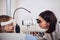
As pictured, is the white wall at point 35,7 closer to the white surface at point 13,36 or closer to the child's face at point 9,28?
the child's face at point 9,28

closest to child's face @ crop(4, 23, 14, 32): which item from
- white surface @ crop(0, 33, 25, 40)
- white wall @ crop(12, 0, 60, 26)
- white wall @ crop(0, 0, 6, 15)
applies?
white surface @ crop(0, 33, 25, 40)

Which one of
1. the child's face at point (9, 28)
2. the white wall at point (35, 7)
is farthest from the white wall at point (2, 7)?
the child's face at point (9, 28)

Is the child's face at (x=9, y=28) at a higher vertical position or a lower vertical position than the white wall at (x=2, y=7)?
lower

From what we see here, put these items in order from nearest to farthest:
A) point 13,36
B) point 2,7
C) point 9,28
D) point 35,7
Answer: point 13,36
point 9,28
point 35,7
point 2,7

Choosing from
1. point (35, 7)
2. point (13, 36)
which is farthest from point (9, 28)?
point (35, 7)

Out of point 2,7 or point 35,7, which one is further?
point 2,7

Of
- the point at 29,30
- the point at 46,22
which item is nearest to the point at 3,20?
the point at 29,30

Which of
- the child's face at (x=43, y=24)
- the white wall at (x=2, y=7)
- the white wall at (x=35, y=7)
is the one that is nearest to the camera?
the child's face at (x=43, y=24)

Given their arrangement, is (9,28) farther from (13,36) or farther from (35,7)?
(35,7)

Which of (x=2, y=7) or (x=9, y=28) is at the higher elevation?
(x=2, y=7)

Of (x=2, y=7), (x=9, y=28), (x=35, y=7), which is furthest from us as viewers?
(x=2, y=7)

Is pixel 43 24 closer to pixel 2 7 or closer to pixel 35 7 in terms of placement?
pixel 35 7

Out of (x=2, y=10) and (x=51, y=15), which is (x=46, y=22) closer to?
(x=51, y=15)

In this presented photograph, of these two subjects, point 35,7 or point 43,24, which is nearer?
point 43,24
